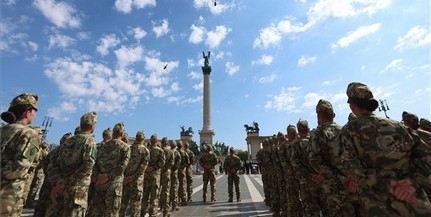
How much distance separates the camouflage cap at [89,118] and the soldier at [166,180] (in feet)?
Answer: 16.4

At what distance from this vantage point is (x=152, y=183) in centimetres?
880

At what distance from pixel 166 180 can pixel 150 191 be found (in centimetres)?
134

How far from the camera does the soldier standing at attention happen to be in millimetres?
5855

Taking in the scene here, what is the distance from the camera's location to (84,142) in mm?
4996

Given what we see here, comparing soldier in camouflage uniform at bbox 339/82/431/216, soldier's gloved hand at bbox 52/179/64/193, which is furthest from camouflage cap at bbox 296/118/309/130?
soldier's gloved hand at bbox 52/179/64/193

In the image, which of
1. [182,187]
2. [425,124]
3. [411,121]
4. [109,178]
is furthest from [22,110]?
[182,187]

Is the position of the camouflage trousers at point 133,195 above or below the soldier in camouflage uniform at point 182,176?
below

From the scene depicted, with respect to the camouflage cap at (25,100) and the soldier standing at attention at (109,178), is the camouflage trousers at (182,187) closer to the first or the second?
the soldier standing at attention at (109,178)

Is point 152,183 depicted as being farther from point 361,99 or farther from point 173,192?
point 361,99

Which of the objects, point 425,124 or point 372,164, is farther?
point 425,124

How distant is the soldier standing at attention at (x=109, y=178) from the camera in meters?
5.86

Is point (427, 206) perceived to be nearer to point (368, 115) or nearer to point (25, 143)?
point (368, 115)

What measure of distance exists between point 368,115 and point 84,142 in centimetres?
409

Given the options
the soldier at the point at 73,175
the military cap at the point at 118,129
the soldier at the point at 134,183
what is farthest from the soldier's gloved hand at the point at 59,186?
the soldier at the point at 134,183
